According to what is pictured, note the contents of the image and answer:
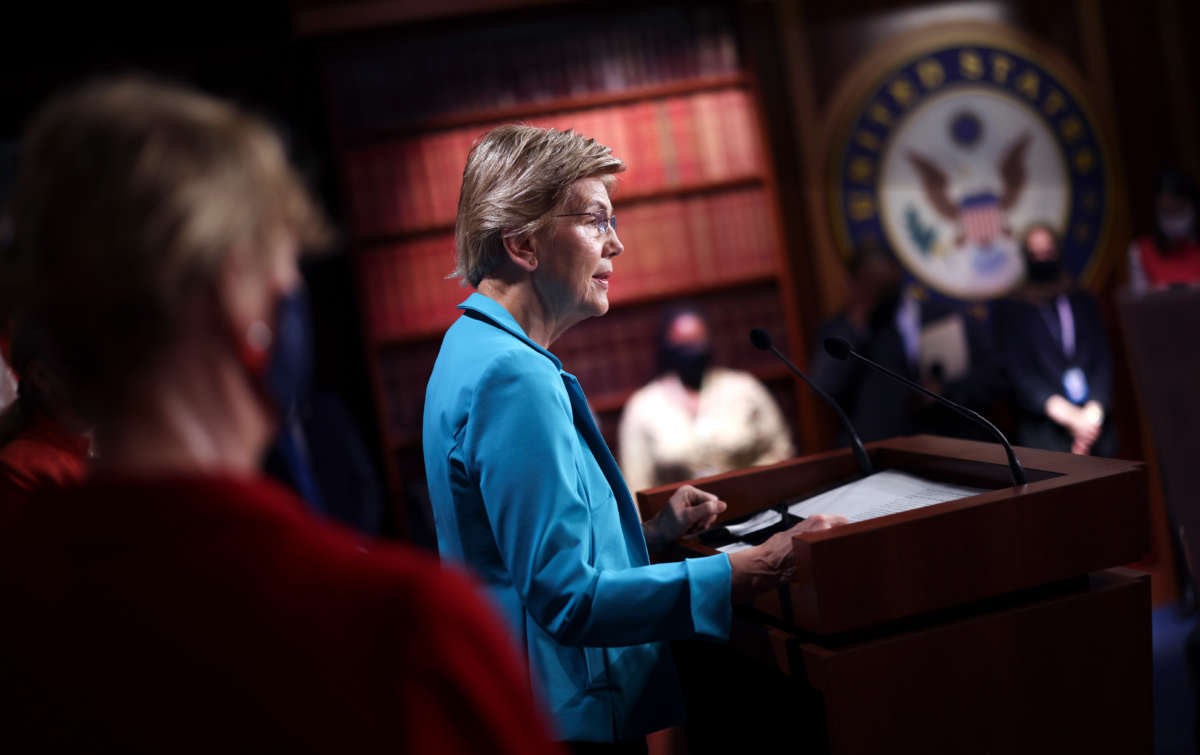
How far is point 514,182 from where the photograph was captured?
4.59ft

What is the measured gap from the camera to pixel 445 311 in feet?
12.7

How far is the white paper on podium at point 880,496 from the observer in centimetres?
138

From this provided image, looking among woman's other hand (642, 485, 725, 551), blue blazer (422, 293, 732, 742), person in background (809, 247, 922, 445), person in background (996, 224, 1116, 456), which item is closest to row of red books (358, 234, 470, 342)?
person in background (809, 247, 922, 445)

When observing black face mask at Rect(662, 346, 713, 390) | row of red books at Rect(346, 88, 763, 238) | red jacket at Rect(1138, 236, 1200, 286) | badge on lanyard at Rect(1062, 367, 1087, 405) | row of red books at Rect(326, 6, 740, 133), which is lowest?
badge on lanyard at Rect(1062, 367, 1087, 405)

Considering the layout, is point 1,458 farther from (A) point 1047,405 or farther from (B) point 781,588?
(A) point 1047,405

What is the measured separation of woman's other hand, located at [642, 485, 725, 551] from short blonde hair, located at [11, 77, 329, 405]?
1005 mm

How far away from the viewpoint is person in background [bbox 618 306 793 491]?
3553 mm

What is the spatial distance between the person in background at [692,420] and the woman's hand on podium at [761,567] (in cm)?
225

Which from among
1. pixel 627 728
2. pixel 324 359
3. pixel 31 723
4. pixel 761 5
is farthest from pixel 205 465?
pixel 761 5

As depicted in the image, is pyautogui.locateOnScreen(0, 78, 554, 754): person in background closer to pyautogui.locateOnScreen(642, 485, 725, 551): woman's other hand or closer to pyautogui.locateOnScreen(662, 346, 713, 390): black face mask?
pyautogui.locateOnScreen(642, 485, 725, 551): woman's other hand

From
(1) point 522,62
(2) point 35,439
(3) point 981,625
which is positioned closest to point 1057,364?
(1) point 522,62

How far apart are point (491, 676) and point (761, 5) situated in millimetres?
3932

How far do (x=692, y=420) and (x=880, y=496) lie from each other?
216 cm

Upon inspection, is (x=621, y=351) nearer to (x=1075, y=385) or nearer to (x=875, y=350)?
(x=875, y=350)
